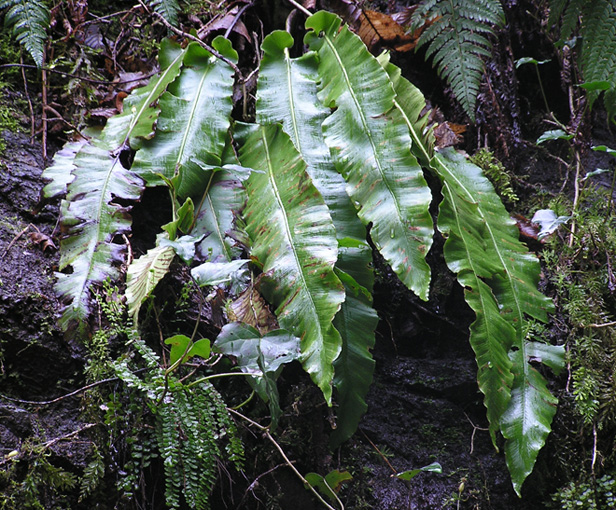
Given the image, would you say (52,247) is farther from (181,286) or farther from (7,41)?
(7,41)

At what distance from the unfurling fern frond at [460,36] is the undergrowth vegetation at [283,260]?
0.01 m

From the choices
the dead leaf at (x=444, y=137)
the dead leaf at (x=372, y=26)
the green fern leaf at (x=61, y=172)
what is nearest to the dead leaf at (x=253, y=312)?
the green fern leaf at (x=61, y=172)

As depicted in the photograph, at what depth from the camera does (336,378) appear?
1.31m

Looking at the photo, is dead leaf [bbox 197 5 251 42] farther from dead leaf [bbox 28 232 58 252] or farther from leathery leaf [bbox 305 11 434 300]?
dead leaf [bbox 28 232 58 252]

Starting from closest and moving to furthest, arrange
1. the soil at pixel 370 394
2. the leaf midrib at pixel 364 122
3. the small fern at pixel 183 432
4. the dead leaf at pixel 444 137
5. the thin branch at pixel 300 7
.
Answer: the small fern at pixel 183 432 < the soil at pixel 370 394 < the leaf midrib at pixel 364 122 < the dead leaf at pixel 444 137 < the thin branch at pixel 300 7

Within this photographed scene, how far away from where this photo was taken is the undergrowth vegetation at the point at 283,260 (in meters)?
1.19

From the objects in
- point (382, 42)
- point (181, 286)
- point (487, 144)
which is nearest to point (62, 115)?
point (181, 286)

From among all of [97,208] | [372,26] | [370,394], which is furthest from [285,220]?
[372,26]

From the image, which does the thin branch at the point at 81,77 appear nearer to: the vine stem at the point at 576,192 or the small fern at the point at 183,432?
the small fern at the point at 183,432

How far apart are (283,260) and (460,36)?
48.6 inches

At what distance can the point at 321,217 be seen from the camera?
131cm

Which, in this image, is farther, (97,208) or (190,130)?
(190,130)

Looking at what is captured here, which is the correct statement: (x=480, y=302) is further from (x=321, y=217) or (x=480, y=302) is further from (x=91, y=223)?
(x=91, y=223)

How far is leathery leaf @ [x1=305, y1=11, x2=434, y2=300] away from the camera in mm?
1303
